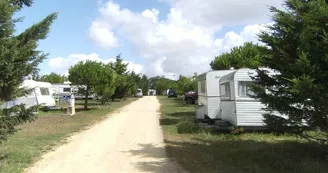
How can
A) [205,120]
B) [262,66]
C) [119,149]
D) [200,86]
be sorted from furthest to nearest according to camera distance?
[200,86] → [205,120] → [119,149] → [262,66]

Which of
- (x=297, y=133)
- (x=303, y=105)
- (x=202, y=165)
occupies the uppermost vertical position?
(x=303, y=105)

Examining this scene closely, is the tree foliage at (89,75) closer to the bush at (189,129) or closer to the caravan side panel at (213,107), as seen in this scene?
the caravan side panel at (213,107)

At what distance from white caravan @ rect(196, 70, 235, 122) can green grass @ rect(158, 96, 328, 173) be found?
304cm

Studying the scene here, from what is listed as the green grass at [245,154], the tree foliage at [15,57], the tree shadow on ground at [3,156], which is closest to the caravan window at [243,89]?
the green grass at [245,154]

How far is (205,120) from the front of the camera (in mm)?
16141

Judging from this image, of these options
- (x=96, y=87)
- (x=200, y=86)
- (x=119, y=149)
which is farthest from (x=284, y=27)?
(x=96, y=87)

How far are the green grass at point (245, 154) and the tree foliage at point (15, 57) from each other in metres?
3.96

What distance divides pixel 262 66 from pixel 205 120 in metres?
7.27

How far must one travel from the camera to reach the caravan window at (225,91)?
13.8 meters

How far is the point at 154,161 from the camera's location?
8.79 metres

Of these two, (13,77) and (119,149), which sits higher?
(13,77)

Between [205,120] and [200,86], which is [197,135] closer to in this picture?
[205,120]

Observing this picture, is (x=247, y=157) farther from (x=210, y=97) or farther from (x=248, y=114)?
(x=210, y=97)

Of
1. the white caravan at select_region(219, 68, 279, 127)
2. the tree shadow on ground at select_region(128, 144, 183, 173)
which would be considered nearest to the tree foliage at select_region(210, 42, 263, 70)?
the white caravan at select_region(219, 68, 279, 127)
